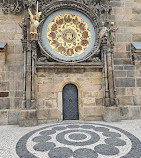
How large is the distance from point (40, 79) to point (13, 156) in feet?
11.7

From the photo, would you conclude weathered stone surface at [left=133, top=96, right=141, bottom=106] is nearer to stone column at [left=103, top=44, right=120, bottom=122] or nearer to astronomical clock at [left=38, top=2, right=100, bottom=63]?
stone column at [left=103, top=44, right=120, bottom=122]

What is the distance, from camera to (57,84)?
5.96 m

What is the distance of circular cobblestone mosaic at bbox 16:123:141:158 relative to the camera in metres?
2.79

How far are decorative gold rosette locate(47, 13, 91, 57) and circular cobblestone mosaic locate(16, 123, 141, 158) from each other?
3783mm

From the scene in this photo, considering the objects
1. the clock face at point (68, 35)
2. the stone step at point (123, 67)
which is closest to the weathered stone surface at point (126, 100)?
the stone step at point (123, 67)

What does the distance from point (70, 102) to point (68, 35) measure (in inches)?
133

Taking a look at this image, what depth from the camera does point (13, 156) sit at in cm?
275

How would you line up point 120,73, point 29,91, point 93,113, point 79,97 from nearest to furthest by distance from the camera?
1. point 29,91
2. point 93,113
3. point 79,97
4. point 120,73

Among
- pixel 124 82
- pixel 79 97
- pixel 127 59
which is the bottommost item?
pixel 79 97

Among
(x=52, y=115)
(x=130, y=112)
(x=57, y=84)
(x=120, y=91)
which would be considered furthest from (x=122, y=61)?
(x=52, y=115)

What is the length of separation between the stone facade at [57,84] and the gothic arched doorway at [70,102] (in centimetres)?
21

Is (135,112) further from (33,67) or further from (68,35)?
(33,67)

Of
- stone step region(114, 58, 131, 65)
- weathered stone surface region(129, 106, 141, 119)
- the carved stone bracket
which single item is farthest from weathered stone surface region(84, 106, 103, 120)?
the carved stone bracket

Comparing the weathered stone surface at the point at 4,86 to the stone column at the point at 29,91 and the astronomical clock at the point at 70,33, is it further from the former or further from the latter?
the astronomical clock at the point at 70,33
